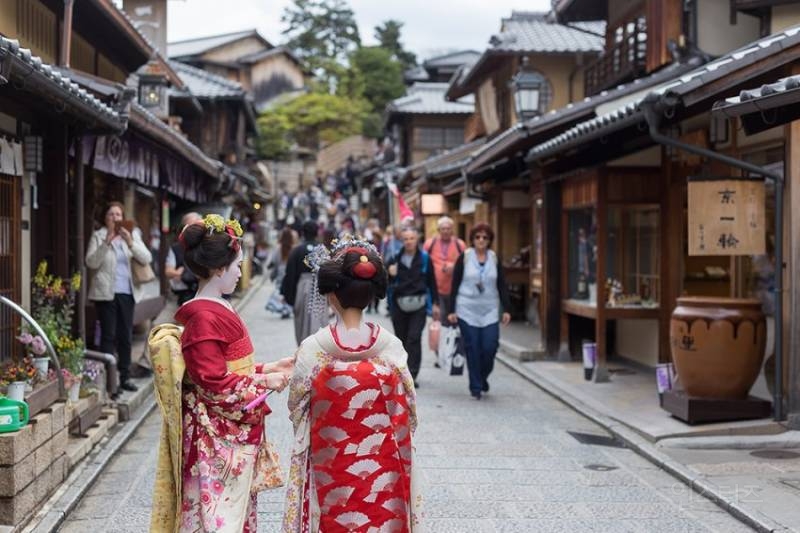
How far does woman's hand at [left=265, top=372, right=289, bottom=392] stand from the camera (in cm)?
476

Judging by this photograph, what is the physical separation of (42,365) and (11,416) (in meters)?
1.83

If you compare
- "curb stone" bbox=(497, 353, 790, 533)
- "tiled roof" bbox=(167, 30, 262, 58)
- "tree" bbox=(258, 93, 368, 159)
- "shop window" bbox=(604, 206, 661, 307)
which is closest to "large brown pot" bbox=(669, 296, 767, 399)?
"curb stone" bbox=(497, 353, 790, 533)

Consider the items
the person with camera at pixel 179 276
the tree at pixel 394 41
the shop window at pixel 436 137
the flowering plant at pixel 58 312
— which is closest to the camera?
the flowering plant at pixel 58 312

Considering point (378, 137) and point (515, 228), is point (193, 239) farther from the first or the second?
point (378, 137)

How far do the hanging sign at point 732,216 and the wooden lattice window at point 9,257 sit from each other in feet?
22.1

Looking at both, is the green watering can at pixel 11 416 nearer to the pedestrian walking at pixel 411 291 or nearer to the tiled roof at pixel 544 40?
the pedestrian walking at pixel 411 291

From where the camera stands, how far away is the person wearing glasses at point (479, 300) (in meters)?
12.0

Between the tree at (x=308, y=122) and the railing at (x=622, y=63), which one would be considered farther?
the tree at (x=308, y=122)

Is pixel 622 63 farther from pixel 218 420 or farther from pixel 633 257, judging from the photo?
pixel 218 420

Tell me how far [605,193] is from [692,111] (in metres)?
3.06

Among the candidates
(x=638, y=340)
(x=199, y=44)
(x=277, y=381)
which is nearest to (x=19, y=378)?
(x=277, y=381)

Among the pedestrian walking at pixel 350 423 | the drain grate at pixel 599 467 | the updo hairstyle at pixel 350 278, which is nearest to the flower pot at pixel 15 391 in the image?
the pedestrian walking at pixel 350 423

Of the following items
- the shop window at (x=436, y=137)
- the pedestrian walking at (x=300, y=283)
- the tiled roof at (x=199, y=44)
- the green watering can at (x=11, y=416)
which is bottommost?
the green watering can at (x=11, y=416)

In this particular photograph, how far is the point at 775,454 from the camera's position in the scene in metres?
8.77
